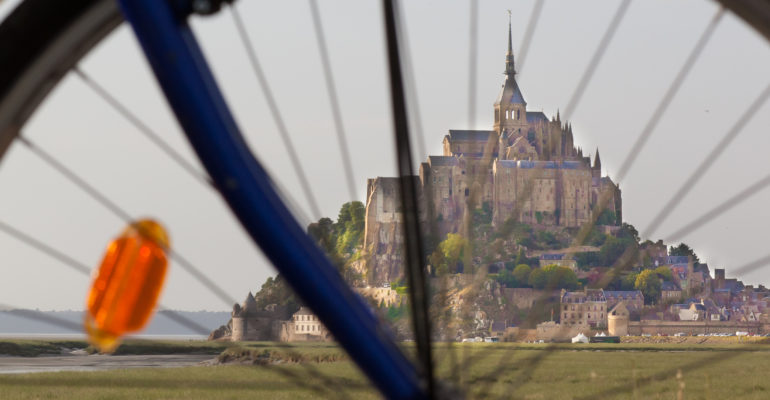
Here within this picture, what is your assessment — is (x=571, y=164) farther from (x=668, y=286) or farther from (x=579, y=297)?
(x=668, y=286)

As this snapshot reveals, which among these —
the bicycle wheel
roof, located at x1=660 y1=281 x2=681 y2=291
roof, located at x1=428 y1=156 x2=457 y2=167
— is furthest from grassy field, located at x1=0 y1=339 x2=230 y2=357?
the bicycle wheel

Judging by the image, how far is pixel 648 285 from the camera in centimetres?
10444

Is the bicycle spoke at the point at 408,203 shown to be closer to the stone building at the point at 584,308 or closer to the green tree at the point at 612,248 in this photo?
the stone building at the point at 584,308

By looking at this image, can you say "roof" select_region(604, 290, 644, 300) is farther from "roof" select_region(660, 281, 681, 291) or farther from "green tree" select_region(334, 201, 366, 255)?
"green tree" select_region(334, 201, 366, 255)

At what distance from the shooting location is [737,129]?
1137 millimetres

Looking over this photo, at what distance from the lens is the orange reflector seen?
100cm

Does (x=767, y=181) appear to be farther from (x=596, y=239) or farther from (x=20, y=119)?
(x=596, y=239)

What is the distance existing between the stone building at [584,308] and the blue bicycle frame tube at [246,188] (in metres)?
98.8

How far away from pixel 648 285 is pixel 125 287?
10706 cm

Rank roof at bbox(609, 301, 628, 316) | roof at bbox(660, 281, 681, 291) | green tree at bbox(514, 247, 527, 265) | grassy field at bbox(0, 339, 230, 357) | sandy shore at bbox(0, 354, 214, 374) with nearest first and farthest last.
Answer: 1. sandy shore at bbox(0, 354, 214, 374)
2. grassy field at bbox(0, 339, 230, 357)
3. roof at bbox(609, 301, 628, 316)
4. roof at bbox(660, 281, 681, 291)
5. green tree at bbox(514, 247, 527, 265)

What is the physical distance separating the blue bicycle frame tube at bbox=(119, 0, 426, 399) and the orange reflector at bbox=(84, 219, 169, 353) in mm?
122

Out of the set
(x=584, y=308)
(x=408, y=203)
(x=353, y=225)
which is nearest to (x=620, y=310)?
(x=584, y=308)

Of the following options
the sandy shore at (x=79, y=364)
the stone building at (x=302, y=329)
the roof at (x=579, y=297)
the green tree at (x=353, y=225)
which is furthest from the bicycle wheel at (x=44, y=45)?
the roof at (x=579, y=297)

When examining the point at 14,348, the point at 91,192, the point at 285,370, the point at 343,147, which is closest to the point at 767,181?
the point at 343,147
